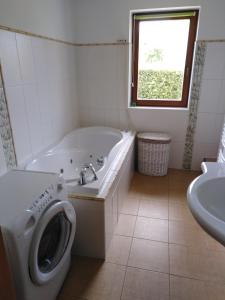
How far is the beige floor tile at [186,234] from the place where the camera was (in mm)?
1816

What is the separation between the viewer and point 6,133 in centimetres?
164

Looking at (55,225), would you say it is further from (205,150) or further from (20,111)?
(205,150)

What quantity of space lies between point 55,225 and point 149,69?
227cm

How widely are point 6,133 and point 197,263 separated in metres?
1.73

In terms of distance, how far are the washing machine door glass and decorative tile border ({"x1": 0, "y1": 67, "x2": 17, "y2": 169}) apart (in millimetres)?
673

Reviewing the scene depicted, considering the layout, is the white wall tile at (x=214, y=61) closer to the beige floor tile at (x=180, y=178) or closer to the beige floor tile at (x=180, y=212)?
the beige floor tile at (x=180, y=178)

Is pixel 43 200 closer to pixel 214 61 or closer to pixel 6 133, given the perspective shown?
pixel 6 133

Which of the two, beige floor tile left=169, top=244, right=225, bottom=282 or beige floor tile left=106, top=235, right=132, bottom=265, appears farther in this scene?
beige floor tile left=106, top=235, right=132, bottom=265

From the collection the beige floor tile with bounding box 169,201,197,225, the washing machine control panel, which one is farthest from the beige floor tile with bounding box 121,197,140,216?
the washing machine control panel

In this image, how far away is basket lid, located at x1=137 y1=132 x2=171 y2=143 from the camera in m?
2.70

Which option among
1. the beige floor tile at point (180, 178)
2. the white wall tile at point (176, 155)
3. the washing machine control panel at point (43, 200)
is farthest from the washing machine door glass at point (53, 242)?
the white wall tile at point (176, 155)

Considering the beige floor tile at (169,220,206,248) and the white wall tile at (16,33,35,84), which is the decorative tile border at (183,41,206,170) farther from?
the white wall tile at (16,33,35,84)

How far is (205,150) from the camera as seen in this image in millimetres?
2875

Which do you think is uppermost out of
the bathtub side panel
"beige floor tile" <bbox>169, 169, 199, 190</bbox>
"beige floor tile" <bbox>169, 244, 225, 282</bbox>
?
the bathtub side panel
